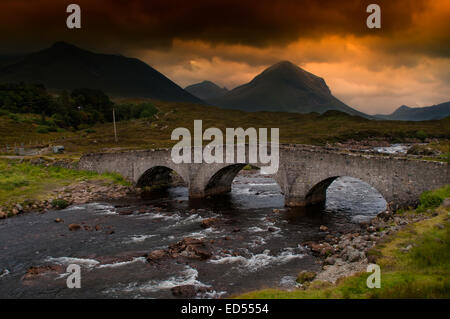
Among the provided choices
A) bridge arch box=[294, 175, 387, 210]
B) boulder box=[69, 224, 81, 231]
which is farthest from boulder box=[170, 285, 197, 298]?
bridge arch box=[294, 175, 387, 210]

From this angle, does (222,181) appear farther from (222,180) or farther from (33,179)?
(33,179)

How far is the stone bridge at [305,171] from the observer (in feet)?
76.0

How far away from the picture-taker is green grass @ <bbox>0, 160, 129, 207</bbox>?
35.2m

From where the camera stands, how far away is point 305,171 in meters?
30.0

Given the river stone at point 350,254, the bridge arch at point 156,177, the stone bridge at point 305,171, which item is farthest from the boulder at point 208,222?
the bridge arch at point 156,177

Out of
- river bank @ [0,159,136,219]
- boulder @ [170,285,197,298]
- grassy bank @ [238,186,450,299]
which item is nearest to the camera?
grassy bank @ [238,186,450,299]

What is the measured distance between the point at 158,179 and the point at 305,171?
22.0 metres

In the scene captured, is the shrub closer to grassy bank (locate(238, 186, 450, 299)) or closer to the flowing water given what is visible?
grassy bank (locate(238, 186, 450, 299))

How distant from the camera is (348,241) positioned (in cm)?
2102

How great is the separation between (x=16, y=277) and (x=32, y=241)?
6.19 m

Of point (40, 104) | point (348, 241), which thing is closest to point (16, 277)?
point (348, 241)

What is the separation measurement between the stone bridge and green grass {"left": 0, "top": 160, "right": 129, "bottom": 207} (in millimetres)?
1661

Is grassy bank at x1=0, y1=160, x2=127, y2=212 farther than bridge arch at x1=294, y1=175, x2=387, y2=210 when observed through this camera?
Yes
